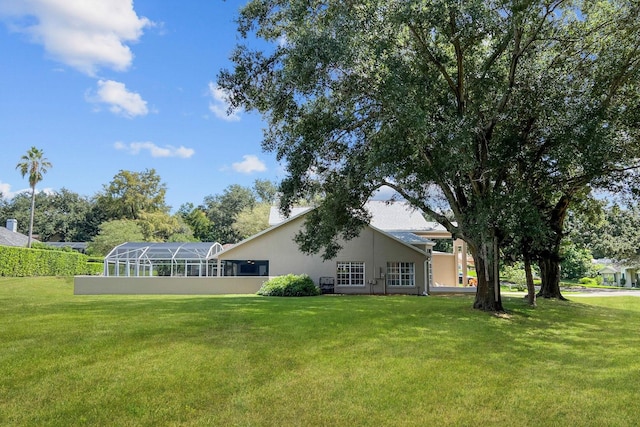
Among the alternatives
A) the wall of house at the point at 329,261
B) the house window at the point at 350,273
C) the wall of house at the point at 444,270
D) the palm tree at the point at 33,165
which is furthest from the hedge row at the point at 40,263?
the wall of house at the point at 444,270

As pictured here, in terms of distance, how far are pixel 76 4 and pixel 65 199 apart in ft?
204

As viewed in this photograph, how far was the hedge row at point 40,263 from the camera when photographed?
29.6 metres

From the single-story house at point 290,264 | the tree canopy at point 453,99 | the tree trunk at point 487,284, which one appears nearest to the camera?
the tree canopy at point 453,99

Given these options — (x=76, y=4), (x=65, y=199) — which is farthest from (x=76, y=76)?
(x=65, y=199)

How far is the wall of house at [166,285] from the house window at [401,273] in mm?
6855

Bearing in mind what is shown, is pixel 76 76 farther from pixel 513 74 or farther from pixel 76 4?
pixel 513 74

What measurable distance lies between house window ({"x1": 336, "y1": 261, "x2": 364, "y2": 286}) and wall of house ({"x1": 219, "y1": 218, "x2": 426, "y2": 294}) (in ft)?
0.77

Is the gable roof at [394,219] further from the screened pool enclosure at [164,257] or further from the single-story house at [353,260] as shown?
the screened pool enclosure at [164,257]

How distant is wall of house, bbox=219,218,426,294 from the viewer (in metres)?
24.8

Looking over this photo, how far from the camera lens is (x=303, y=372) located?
6.68 metres

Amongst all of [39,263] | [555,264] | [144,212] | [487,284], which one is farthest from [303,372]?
[144,212]

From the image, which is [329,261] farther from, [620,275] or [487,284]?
[620,275]

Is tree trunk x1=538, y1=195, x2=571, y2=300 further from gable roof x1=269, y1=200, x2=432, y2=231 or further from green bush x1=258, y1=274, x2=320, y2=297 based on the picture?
green bush x1=258, y1=274, x2=320, y2=297

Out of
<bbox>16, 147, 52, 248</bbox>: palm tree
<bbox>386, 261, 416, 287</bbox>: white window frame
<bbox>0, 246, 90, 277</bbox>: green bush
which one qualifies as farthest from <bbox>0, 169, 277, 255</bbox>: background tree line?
<bbox>386, 261, 416, 287</bbox>: white window frame
